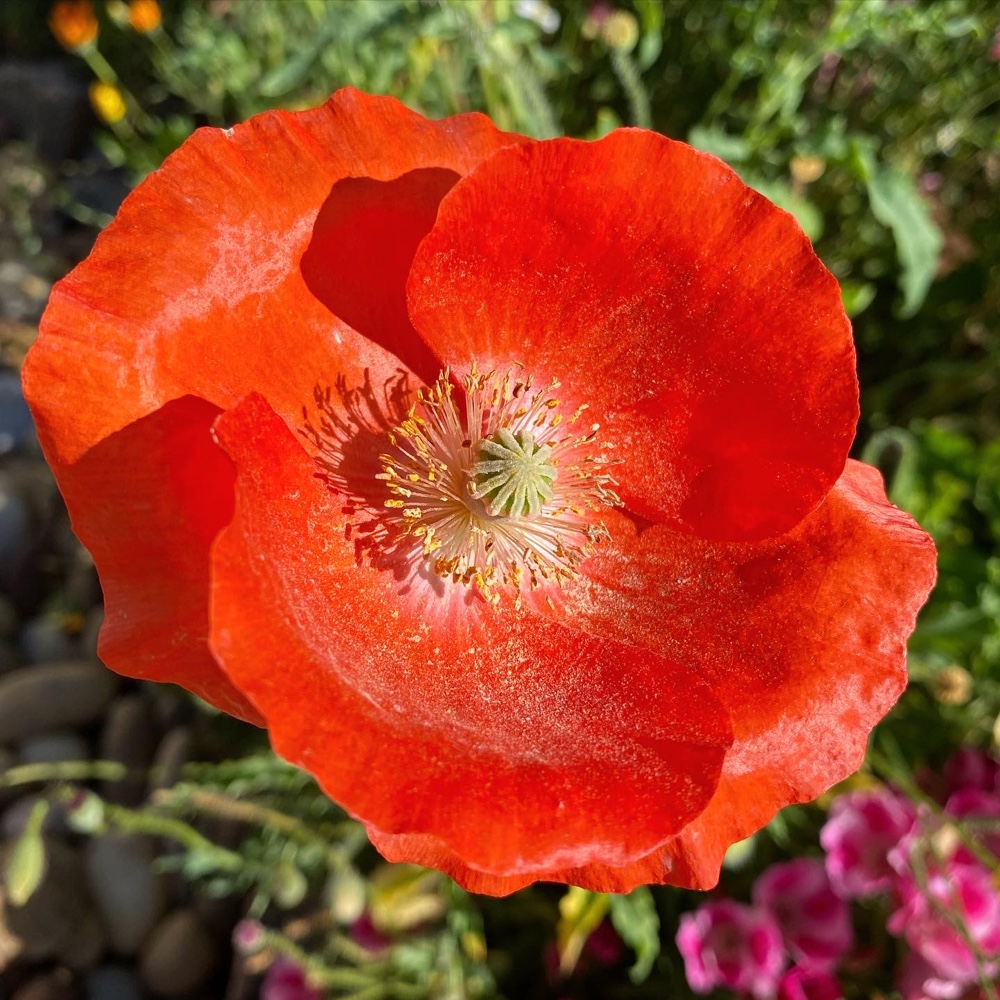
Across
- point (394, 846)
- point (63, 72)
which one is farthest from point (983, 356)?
point (63, 72)

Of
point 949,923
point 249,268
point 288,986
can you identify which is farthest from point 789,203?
point 288,986

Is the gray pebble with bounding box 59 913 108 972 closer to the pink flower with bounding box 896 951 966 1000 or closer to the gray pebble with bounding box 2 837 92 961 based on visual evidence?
the gray pebble with bounding box 2 837 92 961

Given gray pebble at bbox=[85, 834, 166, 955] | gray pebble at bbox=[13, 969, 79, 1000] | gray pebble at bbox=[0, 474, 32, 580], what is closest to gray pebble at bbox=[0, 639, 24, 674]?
gray pebble at bbox=[0, 474, 32, 580]

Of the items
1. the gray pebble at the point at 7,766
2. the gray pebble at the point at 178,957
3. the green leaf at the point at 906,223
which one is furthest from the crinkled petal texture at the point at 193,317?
the gray pebble at the point at 7,766

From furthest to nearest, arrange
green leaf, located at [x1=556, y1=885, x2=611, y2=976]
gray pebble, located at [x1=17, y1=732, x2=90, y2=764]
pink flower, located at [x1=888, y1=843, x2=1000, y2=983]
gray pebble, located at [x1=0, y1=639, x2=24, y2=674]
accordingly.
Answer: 1. gray pebble, located at [x1=0, y1=639, x2=24, y2=674]
2. gray pebble, located at [x1=17, y1=732, x2=90, y2=764]
3. green leaf, located at [x1=556, y1=885, x2=611, y2=976]
4. pink flower, located at [x1=888, y1=843, x2=1000, y2=983]

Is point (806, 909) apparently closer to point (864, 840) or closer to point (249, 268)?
point (864, 840)

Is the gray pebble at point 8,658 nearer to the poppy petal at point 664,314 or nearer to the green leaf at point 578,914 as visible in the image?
the green leaf at point 578,914
